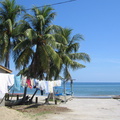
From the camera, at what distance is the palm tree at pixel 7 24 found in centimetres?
1870

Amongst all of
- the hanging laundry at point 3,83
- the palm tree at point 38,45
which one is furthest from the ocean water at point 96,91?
the hanging laundry at point 3,83

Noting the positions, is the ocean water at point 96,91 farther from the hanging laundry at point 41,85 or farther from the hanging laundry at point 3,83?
the hanging laundry at point 3,83

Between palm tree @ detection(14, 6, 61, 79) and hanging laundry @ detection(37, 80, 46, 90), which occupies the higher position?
palm tree @ detection(14, 6, 61, 79)

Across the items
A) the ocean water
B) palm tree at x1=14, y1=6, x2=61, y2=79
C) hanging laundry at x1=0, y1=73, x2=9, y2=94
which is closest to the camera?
hanging laundry at x1=0, y1=73, x2=9, y2=94

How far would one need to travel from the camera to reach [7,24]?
18656mm

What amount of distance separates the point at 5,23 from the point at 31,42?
2921 mm

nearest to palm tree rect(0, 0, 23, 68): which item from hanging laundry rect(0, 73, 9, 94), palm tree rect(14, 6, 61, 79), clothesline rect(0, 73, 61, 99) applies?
palm tree rect(14, 6, 61, 79)

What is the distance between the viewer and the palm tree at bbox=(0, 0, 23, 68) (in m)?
18.7

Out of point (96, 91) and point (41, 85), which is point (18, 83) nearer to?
point (41, 85)

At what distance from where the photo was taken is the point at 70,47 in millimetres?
23797

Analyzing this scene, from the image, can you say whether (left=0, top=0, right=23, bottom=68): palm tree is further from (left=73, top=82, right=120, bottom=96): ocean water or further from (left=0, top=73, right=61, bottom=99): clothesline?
(left=73, top=82, right=120, bottom=96): ocean water

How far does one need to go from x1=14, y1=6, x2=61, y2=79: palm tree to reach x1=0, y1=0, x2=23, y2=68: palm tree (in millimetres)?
1069

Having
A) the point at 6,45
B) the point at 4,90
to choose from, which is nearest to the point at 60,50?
the point at 6,45

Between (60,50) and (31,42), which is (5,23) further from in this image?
(60,50)
